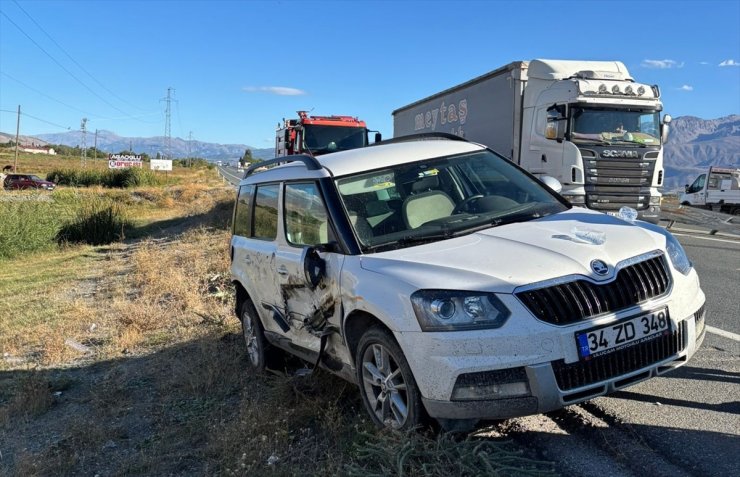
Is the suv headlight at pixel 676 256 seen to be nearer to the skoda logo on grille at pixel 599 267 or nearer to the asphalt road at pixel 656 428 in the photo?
the skoda logo on grille at pixel 599 267

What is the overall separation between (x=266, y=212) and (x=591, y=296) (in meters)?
3.03

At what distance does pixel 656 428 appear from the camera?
371cm

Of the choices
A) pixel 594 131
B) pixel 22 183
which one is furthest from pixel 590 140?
pixel 22 183

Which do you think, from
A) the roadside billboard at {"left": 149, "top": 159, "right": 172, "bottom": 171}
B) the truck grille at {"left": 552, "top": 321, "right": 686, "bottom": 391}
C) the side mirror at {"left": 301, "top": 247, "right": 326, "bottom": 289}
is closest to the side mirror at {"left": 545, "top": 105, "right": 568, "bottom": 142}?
the truck grille at {"left": 552, "top": 321, "right": 686, "bottom": 391}

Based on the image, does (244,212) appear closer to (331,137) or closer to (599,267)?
(599,267)

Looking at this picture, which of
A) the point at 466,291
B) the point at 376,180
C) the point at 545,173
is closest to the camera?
the point at 466,291

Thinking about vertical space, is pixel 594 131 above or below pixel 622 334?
above

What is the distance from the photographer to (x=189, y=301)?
961cm

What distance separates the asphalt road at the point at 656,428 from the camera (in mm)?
3260

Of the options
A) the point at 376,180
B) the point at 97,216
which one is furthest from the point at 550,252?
the point at 97,216

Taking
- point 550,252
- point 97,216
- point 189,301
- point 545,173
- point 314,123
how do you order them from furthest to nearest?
1. point 97,216
2. point 314,123
3. point 545,173
4. point 189,301
5. point 550,252

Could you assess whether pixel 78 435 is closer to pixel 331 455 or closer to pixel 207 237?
pixel 331 455

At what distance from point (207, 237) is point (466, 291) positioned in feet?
56.3

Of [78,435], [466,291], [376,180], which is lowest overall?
[78,435]
